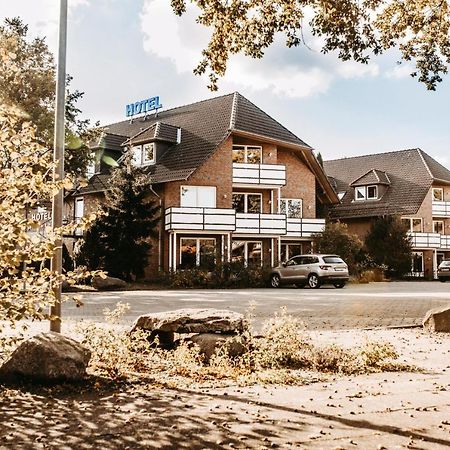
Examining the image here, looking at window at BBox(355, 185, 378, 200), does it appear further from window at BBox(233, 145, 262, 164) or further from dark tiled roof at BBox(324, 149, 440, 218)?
window at BBox(233, 145, 262, 164)

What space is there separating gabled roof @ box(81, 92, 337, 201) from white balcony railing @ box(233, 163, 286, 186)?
5.72 ft

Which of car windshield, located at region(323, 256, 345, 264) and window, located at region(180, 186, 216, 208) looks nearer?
car windshield, located at region(323, 256, 345, 264)

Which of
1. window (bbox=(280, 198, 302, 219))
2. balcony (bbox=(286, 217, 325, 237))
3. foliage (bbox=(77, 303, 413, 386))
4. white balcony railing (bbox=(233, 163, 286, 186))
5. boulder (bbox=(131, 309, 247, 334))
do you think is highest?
white balcony railing (bbox=(233, 163, 286, 186))

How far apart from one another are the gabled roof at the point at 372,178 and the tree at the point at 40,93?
25117 millimetres

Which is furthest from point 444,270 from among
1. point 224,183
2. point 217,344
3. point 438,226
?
point 217,344

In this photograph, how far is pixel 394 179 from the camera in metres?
49.9

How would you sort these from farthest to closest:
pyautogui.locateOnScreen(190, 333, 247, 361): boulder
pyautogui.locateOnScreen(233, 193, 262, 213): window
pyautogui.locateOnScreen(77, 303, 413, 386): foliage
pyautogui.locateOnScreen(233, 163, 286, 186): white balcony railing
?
pyautogui.locateOnScreen(233, 193, 262, 213): window < pyautogui.locateOnScreen(233, 163, 286, 186): white balcony railing < pyautogui.locateOnScreen(190, 333, 247, 361): boulder < pyautogui.locateOnScreen(77, 303, 413, 386): foliage

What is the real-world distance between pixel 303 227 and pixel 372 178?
42.9 feet

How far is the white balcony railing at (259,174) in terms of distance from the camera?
37312 mm

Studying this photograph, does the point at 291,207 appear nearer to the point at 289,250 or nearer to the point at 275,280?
the point at 289,250

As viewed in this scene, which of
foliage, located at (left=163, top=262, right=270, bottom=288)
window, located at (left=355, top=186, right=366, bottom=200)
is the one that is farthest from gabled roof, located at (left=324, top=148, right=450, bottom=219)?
foliage, located at (left=163, top=262, right=270, bottom=288)

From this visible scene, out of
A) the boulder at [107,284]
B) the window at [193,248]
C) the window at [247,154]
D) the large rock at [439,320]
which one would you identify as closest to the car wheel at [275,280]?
the window at [193,248]

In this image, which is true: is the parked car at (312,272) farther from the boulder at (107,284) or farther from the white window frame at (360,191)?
the white window frame at (360,191)

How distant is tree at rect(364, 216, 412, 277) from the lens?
135 feet
